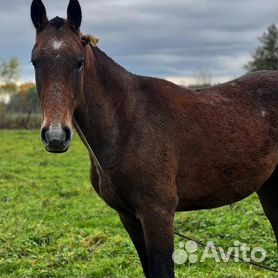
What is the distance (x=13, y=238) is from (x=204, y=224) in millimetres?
3042

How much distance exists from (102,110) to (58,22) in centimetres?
80

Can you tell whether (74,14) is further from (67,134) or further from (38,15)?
(67,134)

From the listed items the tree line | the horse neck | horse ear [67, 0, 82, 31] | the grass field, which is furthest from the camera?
the tree line

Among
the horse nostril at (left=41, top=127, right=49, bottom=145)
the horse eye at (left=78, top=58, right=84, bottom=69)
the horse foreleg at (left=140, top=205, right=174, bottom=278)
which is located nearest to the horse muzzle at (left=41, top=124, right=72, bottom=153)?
the horse nostril at (left=41, top=127, right=49, bottom=145)

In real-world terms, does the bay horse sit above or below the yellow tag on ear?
below

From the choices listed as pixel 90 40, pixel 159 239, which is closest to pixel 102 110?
pixel 90 40

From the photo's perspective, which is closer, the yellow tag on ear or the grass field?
the yellow tag on ear

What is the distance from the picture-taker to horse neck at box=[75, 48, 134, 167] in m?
3.94

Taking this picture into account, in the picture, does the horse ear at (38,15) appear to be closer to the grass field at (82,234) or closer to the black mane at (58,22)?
the black mane at (58,22)

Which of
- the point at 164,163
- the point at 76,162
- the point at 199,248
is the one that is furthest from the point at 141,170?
the point at 76,162

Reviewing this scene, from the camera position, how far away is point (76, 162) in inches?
674

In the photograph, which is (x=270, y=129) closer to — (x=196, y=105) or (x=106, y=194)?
(x=196, y=105)

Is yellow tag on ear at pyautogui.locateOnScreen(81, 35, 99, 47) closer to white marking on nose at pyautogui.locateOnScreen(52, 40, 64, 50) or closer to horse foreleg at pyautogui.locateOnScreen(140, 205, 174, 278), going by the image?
white marking on nose at pyautogui.locateOnScreen(52, 40, 64, 50)

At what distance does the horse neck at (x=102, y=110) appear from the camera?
155 inches
